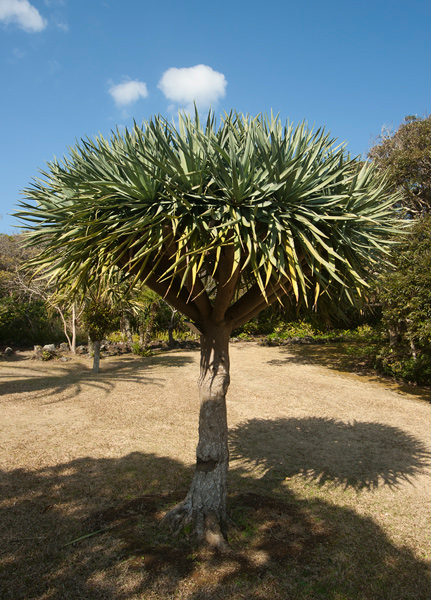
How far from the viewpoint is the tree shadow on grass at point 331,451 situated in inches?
193

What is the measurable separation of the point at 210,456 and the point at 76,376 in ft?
26.1

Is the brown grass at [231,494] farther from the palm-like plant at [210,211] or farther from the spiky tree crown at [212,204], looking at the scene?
the spiky tree crown at [212,204]

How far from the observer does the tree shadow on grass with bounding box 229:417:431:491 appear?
489cm

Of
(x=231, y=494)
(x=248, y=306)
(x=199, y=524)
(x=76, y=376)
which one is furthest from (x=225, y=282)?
(x=76, y=376)

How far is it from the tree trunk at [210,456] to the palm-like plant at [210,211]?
0.04ft

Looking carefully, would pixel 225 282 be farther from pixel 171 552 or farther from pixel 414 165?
pixel 414 165

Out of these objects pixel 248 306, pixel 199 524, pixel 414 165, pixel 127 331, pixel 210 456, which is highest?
pixel 414 165

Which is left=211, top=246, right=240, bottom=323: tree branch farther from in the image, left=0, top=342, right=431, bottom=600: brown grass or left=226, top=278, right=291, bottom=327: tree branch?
left=0, top=342, right=431, bottom=600: brown grass

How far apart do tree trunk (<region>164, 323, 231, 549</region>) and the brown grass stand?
0.55ft

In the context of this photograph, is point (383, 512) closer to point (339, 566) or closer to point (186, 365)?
point (339, 566)

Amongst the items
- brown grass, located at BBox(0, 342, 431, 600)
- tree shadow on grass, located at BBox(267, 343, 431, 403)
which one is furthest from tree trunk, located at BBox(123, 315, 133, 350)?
brown grass, located at BBox(0, 342, 431, 600)

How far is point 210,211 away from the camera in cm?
250

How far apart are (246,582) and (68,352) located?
13800 millimetres

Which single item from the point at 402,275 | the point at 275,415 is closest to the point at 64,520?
the point at 275,415
